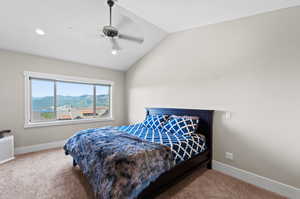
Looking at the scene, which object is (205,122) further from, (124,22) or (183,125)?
(124,22)

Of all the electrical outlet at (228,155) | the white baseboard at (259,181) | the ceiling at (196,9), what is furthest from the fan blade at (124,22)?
the white baseboard at (259,181)

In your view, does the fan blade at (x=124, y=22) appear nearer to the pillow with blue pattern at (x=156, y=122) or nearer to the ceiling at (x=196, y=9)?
the ceiling at (x=196, y=9)

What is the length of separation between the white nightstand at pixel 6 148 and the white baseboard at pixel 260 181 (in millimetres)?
4219

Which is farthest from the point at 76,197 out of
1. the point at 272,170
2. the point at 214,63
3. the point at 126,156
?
the point at 214,63

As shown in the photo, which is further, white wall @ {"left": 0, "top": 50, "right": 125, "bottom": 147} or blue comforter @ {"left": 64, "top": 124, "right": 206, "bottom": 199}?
white wall @ {"left": 0, "top": 50, "right": 125, "bottom": 147}

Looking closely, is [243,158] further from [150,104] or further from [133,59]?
[133,59]

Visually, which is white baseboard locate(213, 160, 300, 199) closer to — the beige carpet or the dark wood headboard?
the beige carpet

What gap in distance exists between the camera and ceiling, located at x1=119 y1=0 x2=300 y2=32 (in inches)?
71.8

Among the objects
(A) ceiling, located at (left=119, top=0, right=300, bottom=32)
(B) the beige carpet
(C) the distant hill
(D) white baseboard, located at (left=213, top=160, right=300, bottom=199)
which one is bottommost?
(B) the beige carpet

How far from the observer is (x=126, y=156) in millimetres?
1500

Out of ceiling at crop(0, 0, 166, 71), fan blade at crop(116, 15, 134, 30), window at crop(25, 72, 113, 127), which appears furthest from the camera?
window at crop(25, 72, 113, 127)

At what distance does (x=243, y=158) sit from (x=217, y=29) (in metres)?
2.36

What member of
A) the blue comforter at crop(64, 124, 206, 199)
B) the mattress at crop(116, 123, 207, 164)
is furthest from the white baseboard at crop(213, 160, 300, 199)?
the blue comforter at crop(64, 124, 206, 199)

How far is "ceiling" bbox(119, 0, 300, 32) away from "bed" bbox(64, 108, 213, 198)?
1708 mm
